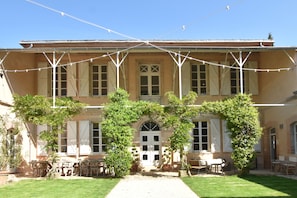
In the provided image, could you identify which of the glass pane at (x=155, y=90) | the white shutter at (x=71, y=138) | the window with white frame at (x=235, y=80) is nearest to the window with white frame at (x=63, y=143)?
the white shutter at (x=71, y=138)

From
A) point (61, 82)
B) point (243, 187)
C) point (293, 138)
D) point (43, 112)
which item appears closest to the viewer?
point (243, 187)

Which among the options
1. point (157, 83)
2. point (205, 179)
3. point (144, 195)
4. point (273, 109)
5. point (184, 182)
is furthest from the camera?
point (157, 83)

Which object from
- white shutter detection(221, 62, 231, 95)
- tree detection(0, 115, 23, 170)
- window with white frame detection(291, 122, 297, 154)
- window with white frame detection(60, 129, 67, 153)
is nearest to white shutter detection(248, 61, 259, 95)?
white shutter detection(221, 62, 231, 95)

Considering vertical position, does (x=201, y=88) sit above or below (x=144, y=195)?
above

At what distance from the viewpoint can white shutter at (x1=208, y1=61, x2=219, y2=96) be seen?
60.5 feet

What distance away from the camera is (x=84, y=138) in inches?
704

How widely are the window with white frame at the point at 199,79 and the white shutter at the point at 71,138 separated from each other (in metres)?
5.55

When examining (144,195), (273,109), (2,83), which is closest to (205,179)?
(144,195)

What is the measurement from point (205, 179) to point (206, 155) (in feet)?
14.1

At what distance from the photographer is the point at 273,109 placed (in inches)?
682

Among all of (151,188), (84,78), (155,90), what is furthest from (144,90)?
(151,188)

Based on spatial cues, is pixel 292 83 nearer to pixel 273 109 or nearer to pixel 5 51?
pixel 273 109

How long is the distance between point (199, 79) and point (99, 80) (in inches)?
175

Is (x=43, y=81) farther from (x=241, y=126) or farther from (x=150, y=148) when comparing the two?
(x=241, y=126)
